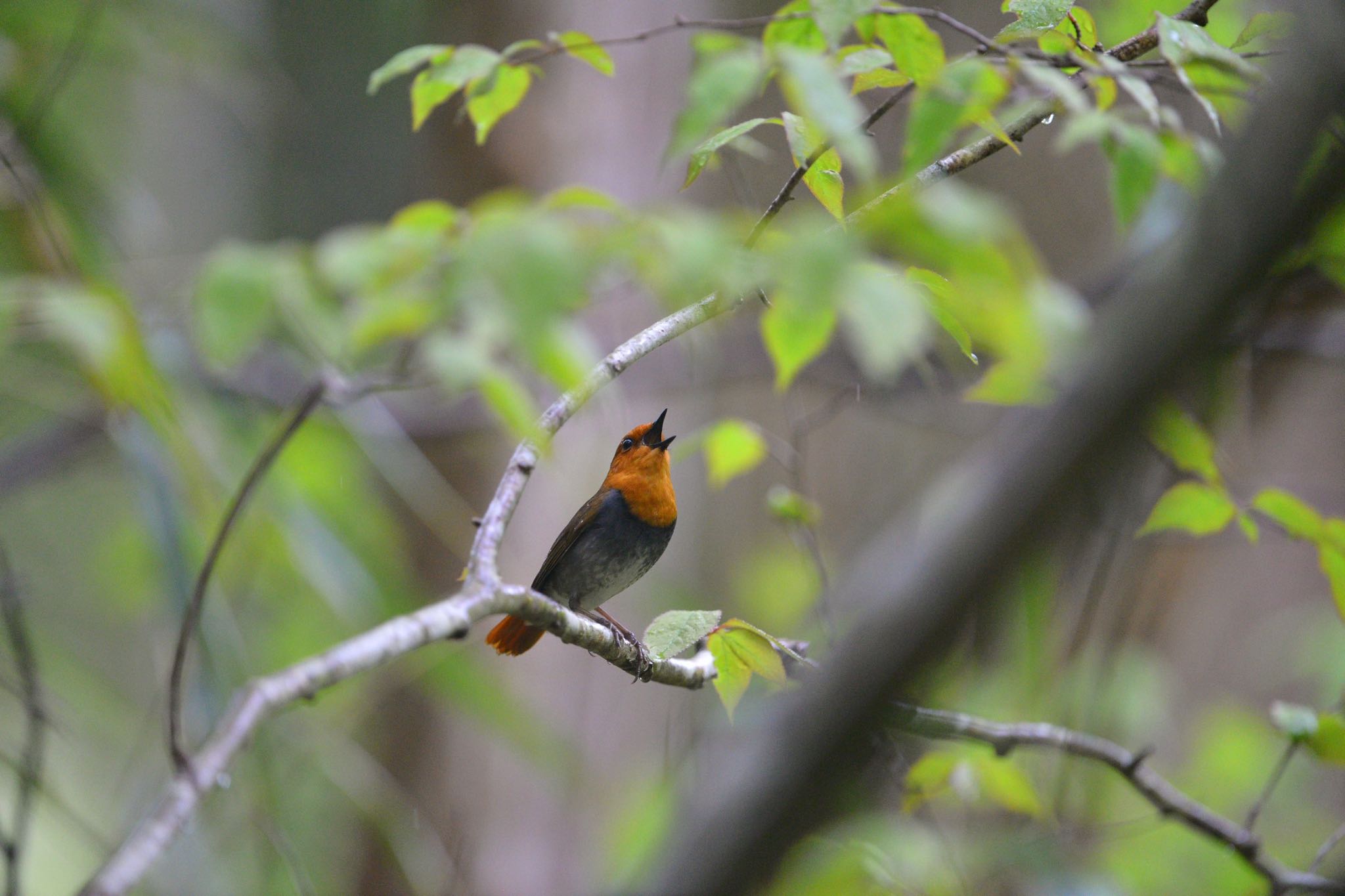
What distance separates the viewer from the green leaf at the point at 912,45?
1.31 m

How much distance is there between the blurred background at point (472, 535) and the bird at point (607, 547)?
18 centimetres

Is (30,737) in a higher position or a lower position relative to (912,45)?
lower

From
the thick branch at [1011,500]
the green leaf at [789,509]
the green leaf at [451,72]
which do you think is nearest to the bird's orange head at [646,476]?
the green leaf at [789,509]

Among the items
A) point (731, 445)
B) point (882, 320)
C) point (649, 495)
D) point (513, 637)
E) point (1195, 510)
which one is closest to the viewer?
point (882, 320)

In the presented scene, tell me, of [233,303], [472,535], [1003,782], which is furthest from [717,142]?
[472,535]

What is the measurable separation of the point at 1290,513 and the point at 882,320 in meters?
1.34

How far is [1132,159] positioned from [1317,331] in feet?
10.3

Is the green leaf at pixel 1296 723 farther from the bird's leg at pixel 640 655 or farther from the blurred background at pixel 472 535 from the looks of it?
the bird's leg at pixel 640 655

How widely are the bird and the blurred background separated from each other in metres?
0.18

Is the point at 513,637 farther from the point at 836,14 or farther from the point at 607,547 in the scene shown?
the point at 836,14

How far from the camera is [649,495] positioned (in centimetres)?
301

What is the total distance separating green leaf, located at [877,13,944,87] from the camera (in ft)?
4.28

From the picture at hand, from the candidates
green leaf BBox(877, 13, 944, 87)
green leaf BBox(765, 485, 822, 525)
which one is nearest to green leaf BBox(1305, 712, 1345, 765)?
green leaf BBox(765, 485, 822, 525)

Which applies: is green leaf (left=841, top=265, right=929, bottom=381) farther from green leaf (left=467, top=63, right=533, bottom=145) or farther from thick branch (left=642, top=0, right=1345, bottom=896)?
green leaf (left=467, top=63, right=533, bottom=145)
